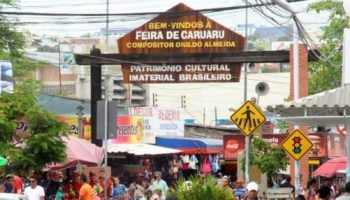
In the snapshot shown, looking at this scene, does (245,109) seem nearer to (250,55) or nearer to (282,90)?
(250,55)

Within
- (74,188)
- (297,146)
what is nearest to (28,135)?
(74,188)

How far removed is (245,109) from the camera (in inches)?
935

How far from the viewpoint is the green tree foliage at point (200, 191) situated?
2162 cm

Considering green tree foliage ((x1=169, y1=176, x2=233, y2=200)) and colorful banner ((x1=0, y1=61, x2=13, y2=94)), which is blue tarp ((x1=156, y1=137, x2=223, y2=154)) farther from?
green tree foliage ((x1=169, y1=176, x2=233, y2=200))

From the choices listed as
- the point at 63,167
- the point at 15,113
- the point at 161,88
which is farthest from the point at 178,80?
the point at 161,88

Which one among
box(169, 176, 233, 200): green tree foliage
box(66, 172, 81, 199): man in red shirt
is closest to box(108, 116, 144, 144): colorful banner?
box(66, 172, 81, 199): man in red shirt

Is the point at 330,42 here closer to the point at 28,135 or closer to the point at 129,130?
the point at 129,130

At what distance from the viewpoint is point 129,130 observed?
174ft

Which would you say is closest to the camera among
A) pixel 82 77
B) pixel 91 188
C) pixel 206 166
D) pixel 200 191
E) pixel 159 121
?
pixel 200 191

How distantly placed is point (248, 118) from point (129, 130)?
29.4 meters

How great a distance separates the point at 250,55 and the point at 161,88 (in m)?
66.6

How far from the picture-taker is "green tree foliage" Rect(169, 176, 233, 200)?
2162 centimetres

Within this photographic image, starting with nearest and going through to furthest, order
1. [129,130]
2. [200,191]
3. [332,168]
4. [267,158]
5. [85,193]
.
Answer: [200,191] < [85,193] < [267,158] < [332,168] < [129,130]

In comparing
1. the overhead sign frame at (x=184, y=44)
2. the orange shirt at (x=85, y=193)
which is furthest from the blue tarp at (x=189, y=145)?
the orange shirt at (x=85, y=193)
